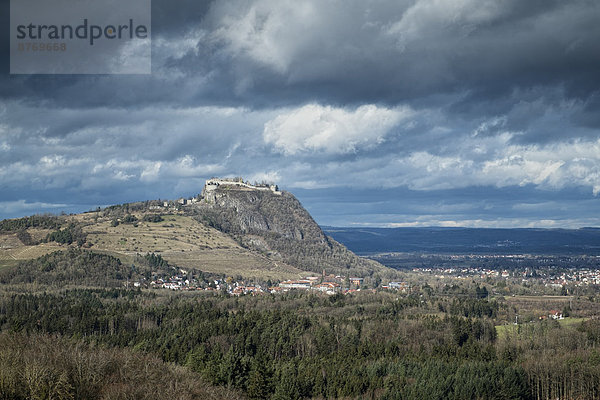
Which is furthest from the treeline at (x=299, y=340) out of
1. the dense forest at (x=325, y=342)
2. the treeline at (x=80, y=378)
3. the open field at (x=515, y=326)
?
the treeline at (x=80, y=378)

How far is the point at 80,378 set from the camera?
53.3m

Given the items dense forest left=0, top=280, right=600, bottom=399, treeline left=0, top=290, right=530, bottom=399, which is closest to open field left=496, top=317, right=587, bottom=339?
dense forest left=0, top=280, right=600, bottom=399

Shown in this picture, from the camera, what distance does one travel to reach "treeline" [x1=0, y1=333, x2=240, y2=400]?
48.8 m

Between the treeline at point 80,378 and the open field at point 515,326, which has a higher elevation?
the treeline at point 80,378

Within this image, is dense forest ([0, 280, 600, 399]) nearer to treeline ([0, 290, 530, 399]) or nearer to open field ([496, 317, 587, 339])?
treeline ([0, 290, 530, 399])

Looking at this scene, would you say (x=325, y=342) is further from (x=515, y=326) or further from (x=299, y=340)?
(x=515, y=326)

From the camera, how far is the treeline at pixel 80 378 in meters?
48.8

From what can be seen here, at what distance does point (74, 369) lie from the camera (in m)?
55.4

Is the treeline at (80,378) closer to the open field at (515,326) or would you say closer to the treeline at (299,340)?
the treeline at (299,340)

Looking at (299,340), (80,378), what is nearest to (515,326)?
(299,340)

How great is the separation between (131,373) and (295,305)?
104 meters

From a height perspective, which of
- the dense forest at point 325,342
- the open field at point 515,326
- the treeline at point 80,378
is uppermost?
the treeline at point 80,378

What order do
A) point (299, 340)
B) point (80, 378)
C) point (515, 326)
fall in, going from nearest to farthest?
point (80, 378) < point (299, 340) < point (515, 326)

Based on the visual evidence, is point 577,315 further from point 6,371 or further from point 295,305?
point 6,371
